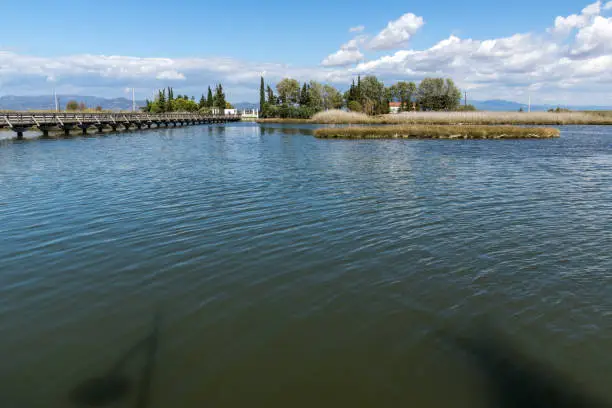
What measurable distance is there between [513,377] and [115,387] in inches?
236

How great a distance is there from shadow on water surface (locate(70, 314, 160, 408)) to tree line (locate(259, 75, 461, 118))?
13527 cm

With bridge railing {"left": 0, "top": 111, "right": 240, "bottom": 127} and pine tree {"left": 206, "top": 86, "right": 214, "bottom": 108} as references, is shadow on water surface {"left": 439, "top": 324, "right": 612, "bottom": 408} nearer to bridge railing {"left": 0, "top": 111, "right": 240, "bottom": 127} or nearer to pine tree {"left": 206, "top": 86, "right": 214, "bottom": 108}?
bridge railing {"left": 0, "top": 111, "right": 240, "bottom": 127}

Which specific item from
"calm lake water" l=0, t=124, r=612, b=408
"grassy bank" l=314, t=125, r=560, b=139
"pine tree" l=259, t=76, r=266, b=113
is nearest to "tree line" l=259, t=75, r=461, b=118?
"pine tree" l=259, t=76, r=266, b=113

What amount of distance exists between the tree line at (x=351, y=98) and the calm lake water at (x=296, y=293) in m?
126

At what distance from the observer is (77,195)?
1953 cm

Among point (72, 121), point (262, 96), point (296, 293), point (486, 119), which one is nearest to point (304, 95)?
point (262, 96)

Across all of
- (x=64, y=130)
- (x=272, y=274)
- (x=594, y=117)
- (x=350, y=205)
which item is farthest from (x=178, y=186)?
(x=594, y=117)

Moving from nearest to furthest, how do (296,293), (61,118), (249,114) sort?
(296,293) < (61,118) < (249,114)

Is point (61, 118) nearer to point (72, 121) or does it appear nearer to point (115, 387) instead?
point (72, 121)

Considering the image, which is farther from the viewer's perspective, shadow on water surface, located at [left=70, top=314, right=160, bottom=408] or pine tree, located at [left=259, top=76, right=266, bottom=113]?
pine tree, located at [left=259, top=76, right=266, bottom=113]

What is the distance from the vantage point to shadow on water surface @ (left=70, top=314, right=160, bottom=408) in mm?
6035

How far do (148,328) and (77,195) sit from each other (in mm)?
14092

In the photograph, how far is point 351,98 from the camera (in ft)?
486

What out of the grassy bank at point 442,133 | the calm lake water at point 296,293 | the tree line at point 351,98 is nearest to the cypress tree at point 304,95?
the tree line at point 351,98
